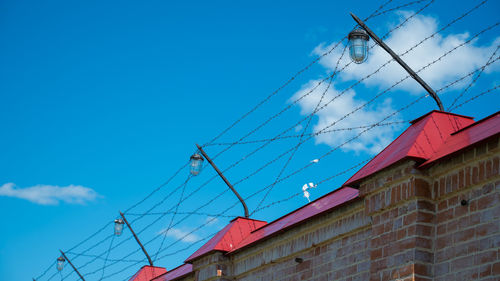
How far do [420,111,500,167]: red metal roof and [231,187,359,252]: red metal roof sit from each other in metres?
1.75

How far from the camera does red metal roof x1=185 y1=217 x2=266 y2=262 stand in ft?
Answer: 46.8

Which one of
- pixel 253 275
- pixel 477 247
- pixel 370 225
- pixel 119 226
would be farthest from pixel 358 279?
pixel 119 226

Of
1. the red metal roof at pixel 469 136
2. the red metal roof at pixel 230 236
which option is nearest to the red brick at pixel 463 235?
the red metal roof at pixel 469 136

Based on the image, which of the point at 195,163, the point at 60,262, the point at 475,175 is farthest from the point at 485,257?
the point at 60,262

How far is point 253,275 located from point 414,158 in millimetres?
5238

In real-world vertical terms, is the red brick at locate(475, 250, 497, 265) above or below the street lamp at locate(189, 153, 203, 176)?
below

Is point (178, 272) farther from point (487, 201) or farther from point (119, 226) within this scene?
point (487, 201)

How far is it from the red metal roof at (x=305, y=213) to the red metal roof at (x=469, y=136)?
68.8 inches

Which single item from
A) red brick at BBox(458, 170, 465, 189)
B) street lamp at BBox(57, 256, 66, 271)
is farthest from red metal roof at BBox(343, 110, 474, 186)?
street lamp at BBox(57, 256, 66, 271)

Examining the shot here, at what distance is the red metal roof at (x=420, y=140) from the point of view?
9227 millimetres

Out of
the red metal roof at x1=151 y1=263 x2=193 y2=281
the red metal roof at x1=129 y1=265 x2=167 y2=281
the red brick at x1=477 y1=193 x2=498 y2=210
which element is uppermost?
the red metal roof at x1=129 y1=265 x2=167 y2=281

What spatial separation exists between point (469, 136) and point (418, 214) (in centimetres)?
116

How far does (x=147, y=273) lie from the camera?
2064cm

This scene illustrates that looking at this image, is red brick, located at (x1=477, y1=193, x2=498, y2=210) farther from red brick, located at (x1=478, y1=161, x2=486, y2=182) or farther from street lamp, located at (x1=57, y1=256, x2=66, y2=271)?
street lamp, located at (x1=57, y1=256, x2=66, y2=271)
